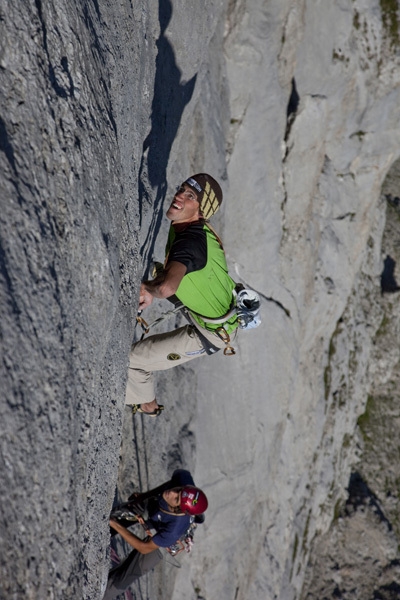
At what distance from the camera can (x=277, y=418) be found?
17031 mm

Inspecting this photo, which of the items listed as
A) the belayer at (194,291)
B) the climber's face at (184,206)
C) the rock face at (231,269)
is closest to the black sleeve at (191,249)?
the belayer at (194,291)

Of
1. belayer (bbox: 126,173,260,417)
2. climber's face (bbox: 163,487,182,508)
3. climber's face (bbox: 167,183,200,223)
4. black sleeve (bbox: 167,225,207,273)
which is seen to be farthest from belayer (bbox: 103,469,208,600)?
climber's face (bbox: 167,183,200,223)

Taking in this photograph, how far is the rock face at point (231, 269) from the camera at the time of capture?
3.75m

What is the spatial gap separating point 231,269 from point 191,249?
8477 mm

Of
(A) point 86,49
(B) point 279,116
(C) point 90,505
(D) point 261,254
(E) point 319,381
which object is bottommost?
(E) point 319,381

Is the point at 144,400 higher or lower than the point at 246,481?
higher

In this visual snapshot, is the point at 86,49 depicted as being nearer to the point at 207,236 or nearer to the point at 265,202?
the point at 207,236

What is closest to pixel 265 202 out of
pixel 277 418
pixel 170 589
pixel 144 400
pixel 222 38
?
pixel 222 38

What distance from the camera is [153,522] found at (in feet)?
30.3

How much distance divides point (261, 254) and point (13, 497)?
41.5 ft

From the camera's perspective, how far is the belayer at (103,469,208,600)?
9.06 metres

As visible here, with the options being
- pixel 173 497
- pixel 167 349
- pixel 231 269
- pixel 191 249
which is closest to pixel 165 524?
pixel 173 497

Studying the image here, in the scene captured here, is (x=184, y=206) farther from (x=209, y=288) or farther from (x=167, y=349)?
(x=167, y=349)

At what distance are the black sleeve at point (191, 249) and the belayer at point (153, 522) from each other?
462cm
